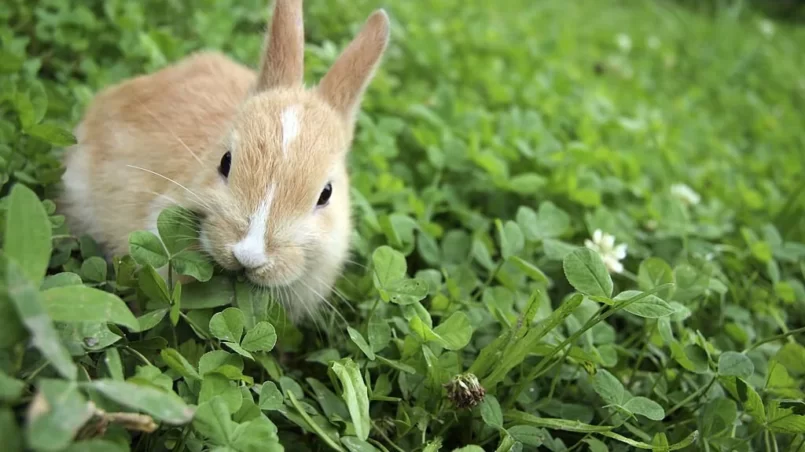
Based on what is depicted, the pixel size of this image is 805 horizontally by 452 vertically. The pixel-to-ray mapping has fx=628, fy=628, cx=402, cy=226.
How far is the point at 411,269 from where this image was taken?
236cm

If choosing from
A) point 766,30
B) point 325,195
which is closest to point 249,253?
point 325,195

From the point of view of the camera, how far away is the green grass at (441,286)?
129cm

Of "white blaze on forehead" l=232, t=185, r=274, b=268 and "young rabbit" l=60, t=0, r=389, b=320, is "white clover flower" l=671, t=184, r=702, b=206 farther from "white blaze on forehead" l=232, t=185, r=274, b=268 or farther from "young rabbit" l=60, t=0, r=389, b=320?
"white blaze on forehead" l=232, t=185, r=274, b=268

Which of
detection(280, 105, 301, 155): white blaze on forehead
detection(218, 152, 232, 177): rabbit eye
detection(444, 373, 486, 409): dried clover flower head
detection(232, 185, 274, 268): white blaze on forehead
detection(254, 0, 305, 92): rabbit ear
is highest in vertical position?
detection(254, 0, 305, 92): rabbit ear

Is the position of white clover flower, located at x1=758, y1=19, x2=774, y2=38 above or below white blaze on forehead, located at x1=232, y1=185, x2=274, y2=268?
below

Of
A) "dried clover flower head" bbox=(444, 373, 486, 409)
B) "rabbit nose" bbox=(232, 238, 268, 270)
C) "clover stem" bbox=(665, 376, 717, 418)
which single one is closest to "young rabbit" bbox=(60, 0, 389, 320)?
"rabbit nose" bbox=(232, 238, 268, 270)

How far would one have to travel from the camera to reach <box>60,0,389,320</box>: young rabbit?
5.70 feet

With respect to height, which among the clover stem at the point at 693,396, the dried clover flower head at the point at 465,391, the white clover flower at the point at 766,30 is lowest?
the white clover flower at the point at 766,30

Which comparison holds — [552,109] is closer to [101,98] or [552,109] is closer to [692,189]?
[692,189]

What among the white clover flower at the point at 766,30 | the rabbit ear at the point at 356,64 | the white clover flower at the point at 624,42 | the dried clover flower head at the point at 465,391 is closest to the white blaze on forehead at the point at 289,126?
the rabbit ear at the point at 356,64

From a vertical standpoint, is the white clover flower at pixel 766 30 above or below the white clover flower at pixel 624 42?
below

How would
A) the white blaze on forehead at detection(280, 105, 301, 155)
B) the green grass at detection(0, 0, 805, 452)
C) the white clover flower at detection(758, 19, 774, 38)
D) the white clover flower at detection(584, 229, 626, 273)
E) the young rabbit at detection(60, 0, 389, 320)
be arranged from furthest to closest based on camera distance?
the white clover flower at detection(758, 19, 774, 38) < the white clover flower at detection(584, 229, 626, 273) < the white blaze on forehead at detection(280, 105, 301, 155) < the young rabbit at detection(60, 0, 389, 320) < the green grass at detection(0, 0, 805, 452)

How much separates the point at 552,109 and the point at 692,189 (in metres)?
0.85

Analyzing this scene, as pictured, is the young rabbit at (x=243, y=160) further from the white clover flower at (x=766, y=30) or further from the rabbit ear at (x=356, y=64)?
the white clover flower at (x=766, y=30)
